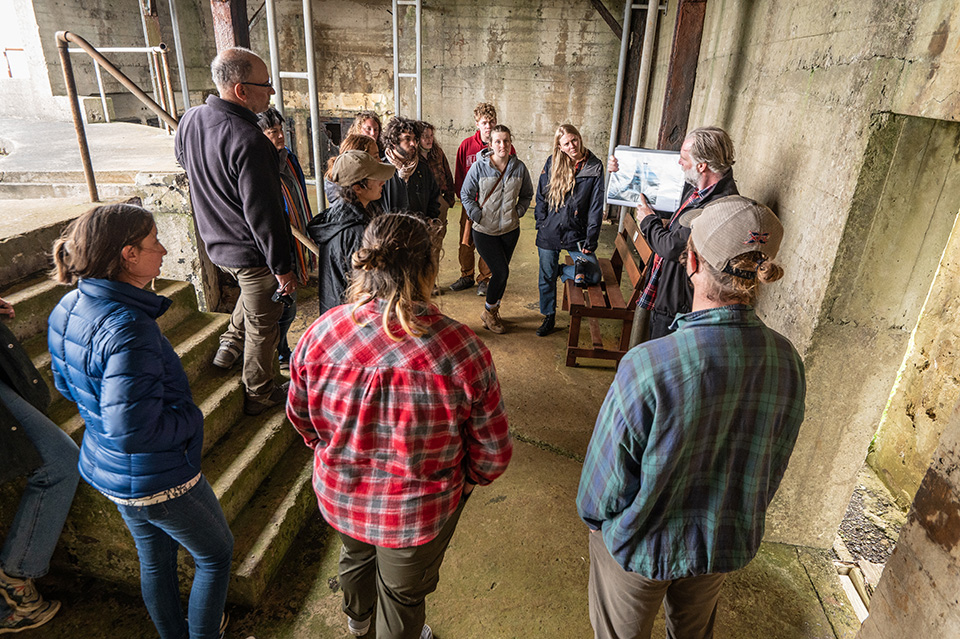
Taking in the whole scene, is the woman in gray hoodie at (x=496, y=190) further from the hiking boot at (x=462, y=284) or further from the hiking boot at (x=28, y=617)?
the hiking boot at (x=28, y=617)

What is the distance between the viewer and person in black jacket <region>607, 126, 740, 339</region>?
9.43ft

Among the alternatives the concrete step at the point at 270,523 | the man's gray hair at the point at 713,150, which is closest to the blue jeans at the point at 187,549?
the concrete step at the point at 270,523

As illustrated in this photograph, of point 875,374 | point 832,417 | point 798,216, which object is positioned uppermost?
point 798,216

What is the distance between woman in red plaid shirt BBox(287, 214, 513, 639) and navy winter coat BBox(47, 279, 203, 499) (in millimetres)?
389

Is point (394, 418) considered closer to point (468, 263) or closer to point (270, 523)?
Answer: point (270, 523)

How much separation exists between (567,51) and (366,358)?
934cm

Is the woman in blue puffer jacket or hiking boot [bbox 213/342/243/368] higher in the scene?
the woman in blue puffer jacket

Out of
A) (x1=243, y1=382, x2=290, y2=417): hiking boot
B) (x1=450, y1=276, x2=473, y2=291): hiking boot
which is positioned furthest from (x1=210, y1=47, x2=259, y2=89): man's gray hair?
(x1=450, y1=276, x2=473, y2=291): hiking boot

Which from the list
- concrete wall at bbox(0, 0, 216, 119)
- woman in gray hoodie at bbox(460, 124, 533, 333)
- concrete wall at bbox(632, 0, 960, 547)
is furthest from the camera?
concrete wall at bbox(0, 0, 216, 119)

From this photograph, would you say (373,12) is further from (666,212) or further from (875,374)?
(875,374)

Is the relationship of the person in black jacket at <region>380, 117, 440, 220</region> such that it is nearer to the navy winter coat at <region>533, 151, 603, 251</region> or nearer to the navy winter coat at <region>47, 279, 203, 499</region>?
the navy winter coat at <region>533, 151, 603, 251</region>

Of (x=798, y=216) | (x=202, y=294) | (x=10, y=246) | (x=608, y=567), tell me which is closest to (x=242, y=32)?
(x=202, y=294)

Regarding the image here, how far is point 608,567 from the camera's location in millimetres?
1758

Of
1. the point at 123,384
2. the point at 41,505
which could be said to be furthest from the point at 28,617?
the point at 123,384
